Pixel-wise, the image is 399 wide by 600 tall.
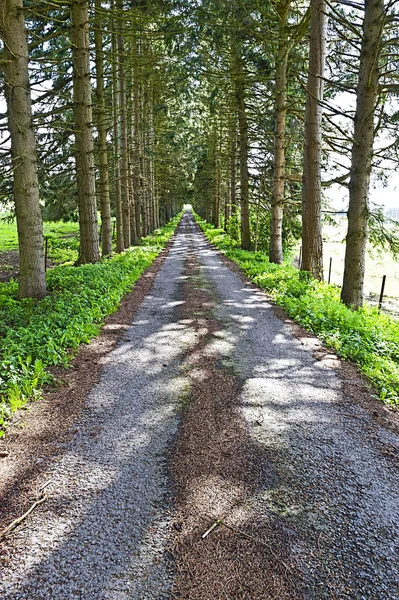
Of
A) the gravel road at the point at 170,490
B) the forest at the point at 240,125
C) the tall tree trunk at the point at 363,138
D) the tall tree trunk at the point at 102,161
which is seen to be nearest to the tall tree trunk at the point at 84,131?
the forest at the point at 240,125

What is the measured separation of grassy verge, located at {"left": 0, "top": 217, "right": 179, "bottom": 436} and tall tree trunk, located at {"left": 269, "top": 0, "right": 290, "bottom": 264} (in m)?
6.59

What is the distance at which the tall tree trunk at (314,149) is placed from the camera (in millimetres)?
9391

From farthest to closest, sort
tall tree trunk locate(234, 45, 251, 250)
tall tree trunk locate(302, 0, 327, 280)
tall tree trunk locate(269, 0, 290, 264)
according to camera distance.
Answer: tall tree trunk locate(234, 45, 251, 250) → tall tree trunk locate(269, 0, 290, 264) → tall tree trunk locate(302, 0, 327, 280)

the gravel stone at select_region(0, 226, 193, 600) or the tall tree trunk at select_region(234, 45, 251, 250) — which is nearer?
the gravel stone at select_region(0, 226, 193, 600)

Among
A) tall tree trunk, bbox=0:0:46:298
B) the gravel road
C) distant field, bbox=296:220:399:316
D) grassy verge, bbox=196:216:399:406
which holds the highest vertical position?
tall tree trunk, bbox=0:0:46:298

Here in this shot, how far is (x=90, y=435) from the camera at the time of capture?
12.8 ft

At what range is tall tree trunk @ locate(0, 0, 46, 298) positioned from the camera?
6.94 metres

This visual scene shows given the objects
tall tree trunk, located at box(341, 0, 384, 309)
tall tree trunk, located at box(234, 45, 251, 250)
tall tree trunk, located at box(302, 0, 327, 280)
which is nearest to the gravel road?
tall tree trunk, located at box(341, 0, 384, 309)

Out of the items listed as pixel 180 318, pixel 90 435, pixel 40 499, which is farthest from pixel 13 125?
pixel 40 499

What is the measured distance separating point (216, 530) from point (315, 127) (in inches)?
384

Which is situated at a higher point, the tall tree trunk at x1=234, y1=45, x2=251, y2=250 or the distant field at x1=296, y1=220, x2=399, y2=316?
the tall tree trunk at x1=234, y1=45, x2=251, y2=250

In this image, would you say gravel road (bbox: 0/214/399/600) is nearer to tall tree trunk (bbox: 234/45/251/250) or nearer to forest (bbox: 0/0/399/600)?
forest (bbox: 0/0/399/600)

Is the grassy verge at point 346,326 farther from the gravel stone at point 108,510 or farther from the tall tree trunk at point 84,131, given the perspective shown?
the tall tree trunk at point 84,131

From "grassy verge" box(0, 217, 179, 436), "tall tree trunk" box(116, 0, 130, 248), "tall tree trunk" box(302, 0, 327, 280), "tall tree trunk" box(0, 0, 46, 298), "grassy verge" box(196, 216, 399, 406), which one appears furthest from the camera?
"tall tree trunk" box(116, 0, 130, 248)
